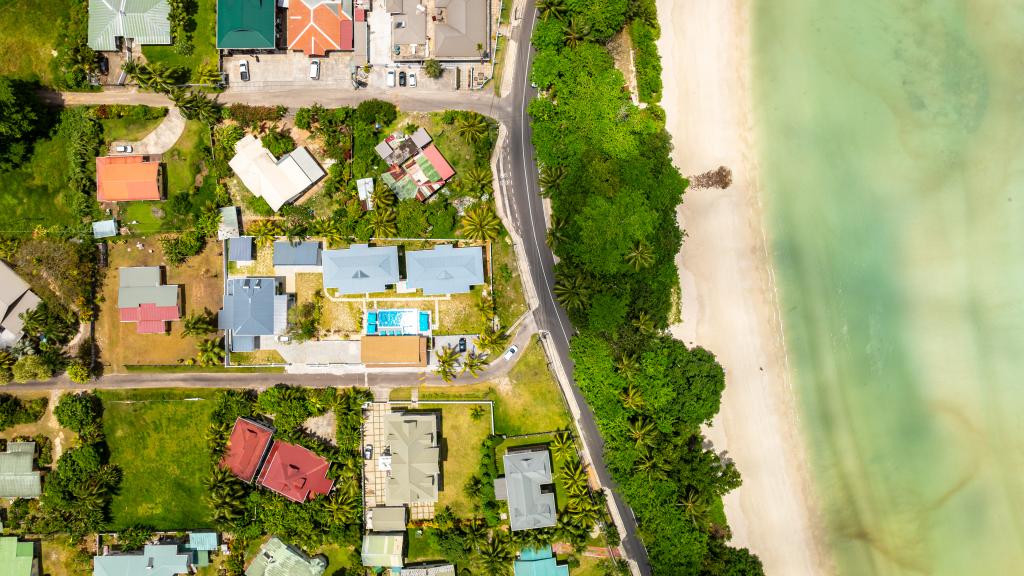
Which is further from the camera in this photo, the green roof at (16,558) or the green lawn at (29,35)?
the green lawn at (29,35)

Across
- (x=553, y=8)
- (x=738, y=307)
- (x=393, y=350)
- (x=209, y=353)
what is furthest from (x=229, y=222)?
(x=738, y=307)

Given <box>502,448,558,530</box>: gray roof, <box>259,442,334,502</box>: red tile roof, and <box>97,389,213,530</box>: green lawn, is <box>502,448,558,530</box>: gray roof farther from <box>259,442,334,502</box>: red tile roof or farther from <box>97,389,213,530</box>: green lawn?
<box>97,389,213,530</box>: green lawn

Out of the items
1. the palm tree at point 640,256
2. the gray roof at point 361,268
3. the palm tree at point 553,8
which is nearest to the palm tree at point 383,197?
the gray roof at point 361,268

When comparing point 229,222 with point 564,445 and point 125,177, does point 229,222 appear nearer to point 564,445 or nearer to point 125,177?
point 125,177

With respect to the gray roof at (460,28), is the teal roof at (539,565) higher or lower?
lower

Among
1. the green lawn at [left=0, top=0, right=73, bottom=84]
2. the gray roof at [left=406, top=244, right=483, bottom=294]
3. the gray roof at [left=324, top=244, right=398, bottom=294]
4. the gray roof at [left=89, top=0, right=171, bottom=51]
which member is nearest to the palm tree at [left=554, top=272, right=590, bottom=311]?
the gray roof at [left=406, top=244, right=483, bottom=294]

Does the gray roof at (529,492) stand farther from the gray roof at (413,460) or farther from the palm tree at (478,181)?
the palm tree at (478,181)

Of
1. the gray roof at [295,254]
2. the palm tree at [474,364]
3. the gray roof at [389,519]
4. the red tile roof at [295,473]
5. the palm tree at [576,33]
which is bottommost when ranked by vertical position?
the gray roof at [389,519]
